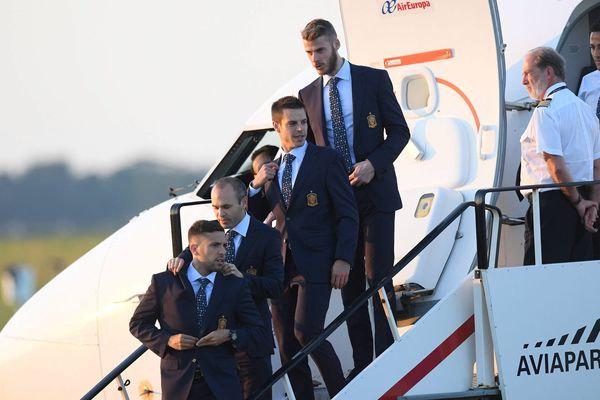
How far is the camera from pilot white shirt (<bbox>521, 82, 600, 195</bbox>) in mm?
9297

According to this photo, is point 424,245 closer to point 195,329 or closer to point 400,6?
point 195,329

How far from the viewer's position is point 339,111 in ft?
31.6

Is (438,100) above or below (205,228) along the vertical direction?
above

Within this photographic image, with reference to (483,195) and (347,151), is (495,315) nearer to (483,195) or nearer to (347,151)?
(483,195)

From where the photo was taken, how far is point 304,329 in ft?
29.6

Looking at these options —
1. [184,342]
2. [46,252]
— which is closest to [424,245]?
[184,342]

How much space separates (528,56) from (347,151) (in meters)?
1.35

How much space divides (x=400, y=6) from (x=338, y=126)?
1.50 meters

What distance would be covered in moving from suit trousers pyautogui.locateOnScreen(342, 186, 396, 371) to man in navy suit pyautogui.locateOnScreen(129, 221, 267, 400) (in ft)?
3.37

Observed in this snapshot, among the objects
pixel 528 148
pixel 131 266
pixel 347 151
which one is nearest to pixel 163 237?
pixel 131 266

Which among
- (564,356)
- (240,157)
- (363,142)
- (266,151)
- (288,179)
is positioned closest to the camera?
(564,356)

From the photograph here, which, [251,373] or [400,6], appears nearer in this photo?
[251,373]

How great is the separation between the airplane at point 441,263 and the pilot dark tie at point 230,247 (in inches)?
36.8

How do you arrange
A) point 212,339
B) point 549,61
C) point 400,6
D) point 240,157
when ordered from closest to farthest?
1. point 212,339
2. point 549,61
3. point 400,6
4. point 240,157
